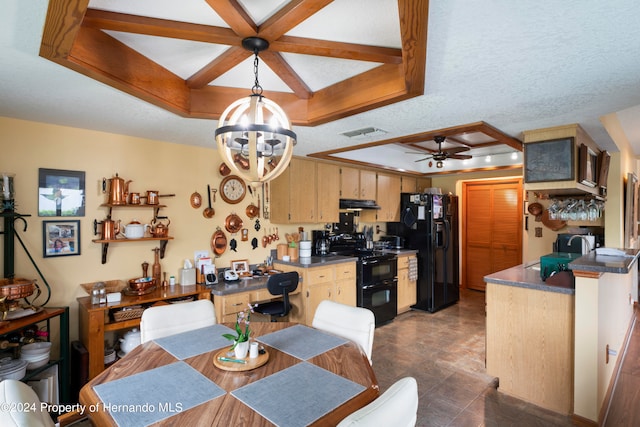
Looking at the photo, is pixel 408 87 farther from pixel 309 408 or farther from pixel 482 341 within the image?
pixel 482 341

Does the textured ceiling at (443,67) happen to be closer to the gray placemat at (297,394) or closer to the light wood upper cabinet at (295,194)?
the light wood upper cabinet at (295,194)

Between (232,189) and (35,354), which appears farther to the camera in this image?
(232,189)

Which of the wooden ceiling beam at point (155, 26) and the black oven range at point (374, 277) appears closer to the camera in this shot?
the wooden ceiling beam at point (155, 26)

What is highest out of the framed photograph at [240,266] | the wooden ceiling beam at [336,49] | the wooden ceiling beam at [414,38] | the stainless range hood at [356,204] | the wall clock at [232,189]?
the wooden ceiling beam at [336,49]

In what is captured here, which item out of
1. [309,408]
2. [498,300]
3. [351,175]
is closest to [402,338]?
[498,300]

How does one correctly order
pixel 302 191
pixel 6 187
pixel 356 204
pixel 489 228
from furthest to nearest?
pixel 489 228
pixel 356 204
pixel 302 191
pixel 6 187

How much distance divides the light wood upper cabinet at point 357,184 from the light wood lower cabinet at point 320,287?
108 centimetres

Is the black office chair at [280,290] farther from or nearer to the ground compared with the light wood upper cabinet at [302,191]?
nearer to the ground

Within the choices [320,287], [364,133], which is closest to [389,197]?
[320,287]

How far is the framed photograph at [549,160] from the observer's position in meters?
2.72

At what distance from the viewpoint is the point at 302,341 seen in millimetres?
1878

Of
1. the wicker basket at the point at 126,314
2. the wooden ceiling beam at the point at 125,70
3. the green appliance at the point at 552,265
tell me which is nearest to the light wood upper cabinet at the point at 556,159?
the green appliance at the point at 552,265

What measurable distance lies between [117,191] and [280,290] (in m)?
1.71

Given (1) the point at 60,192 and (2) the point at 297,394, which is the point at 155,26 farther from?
(1) the point at 60,192
